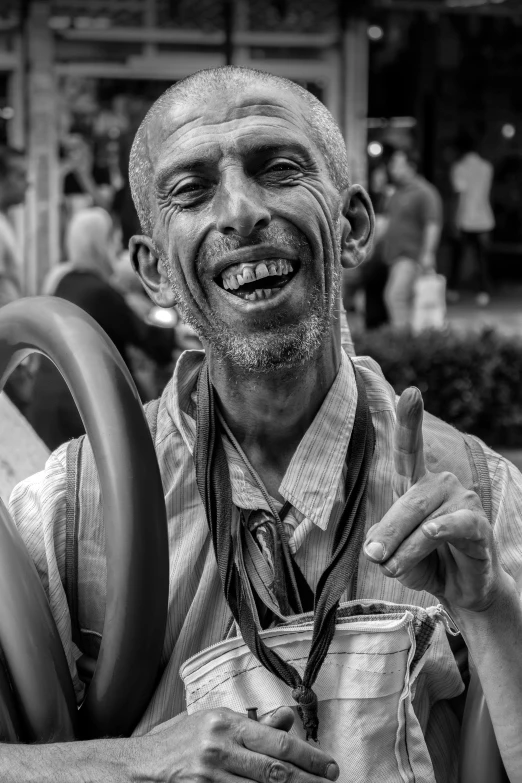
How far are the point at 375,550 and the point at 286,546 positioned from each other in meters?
0.38

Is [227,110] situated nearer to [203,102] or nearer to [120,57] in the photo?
[203,102]

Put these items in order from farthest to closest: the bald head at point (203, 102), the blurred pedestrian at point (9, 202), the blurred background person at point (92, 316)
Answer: the blurred pedestrian at point (9, 202) < the blurred background person at point (92, 316) < the bald head at point (203, 102)

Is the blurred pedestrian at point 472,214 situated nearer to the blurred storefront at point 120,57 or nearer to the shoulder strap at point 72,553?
the blurred storefront at point 120,57

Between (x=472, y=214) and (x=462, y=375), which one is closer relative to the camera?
(x=462, y=375)

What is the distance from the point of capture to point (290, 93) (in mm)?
1914

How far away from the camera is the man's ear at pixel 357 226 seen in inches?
79.1

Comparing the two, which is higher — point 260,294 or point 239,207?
point 239,207

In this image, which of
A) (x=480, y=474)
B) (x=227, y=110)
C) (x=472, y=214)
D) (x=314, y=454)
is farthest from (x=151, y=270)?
(x=472, y=214)

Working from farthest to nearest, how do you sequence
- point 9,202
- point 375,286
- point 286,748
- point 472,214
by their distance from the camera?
1. point 472,214
2. point 375,286
3. point 9,202
4. point 286,748

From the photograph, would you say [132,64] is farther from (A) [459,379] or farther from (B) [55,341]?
(B) [55,341]

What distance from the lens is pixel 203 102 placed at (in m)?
1.87

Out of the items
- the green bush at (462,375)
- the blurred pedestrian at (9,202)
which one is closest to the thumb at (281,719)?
the green bush at (462,375)

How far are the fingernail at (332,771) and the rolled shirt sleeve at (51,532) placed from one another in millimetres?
501

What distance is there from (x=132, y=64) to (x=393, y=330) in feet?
13.1
